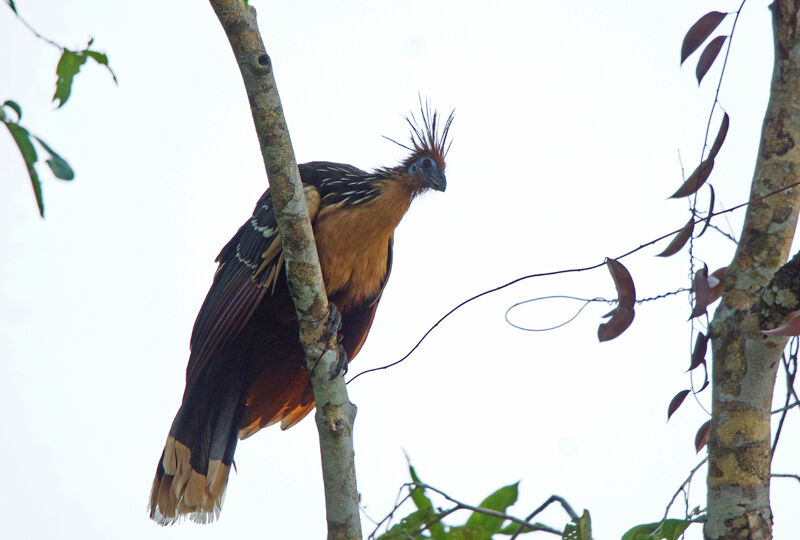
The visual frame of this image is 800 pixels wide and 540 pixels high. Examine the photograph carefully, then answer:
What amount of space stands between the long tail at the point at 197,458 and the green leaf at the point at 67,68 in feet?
7.44

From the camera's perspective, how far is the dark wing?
3330mm

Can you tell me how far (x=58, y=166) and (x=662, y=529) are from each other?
1.53 m

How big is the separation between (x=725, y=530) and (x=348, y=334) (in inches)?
92.7

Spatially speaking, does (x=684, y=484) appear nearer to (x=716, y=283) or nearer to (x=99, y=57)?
(x=716, y=283)

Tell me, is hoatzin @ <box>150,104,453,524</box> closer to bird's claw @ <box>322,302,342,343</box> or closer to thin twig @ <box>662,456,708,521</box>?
bird's claw @ <box>322,302,342,343</box>

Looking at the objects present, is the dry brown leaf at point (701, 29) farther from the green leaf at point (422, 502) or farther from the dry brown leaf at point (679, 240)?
the green leaf at point (422, 502)

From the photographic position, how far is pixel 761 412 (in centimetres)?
Answer: 187

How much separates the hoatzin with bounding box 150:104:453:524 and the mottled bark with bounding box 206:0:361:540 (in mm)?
709

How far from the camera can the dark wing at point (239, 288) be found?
10.9ft

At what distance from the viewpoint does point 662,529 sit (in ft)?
6.37

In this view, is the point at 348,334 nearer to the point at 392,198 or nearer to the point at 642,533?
the point at 392,198

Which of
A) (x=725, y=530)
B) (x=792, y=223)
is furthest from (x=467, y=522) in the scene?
(x=792, y=223)

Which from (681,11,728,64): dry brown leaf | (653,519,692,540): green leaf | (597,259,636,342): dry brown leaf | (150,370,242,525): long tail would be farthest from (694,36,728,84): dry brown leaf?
(150,370,242,525): long tail

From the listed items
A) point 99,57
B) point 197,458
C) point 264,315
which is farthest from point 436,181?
point 99,57
